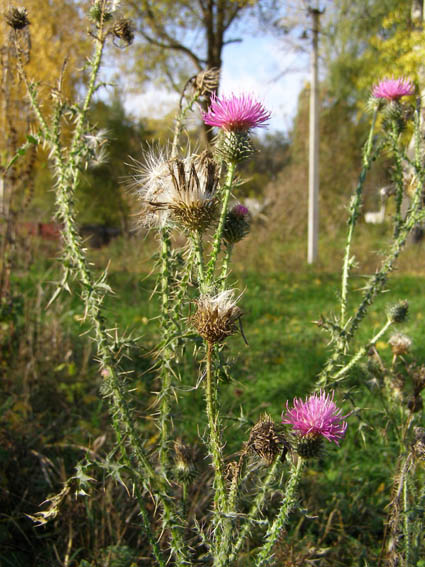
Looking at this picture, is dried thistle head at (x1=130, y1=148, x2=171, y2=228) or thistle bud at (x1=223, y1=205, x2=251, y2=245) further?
thistle bud at (x1=223, y1=205, x2=251, y2=245)

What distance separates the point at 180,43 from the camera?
12562 mm

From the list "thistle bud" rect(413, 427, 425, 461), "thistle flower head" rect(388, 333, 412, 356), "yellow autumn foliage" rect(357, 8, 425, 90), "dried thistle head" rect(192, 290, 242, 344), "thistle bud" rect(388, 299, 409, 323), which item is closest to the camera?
"dried thistle head" rect(192, 290, 242, 344)

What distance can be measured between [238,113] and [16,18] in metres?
0.97

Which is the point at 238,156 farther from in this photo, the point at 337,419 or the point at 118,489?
the point at 118,489

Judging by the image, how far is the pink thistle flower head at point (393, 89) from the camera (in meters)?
1.72

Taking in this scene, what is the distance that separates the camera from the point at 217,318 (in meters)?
1.02

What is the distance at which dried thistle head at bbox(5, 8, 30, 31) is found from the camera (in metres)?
1.68

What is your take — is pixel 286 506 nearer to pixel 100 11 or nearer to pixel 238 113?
pixel 238 113

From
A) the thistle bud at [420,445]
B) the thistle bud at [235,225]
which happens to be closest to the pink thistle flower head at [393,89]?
the thistle bud at [235,225]

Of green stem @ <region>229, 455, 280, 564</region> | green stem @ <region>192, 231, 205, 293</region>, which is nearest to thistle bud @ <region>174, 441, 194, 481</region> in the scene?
green stem @ <region>229, 455, 280, 564</region>

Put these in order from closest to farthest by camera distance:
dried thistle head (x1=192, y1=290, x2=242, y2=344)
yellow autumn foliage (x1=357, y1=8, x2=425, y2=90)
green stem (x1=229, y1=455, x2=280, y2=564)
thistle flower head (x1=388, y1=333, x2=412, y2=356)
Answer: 1. dried thistle head (x1=192, y1=290, x2=242, y2=344)
2. green stem (x1=229, y1=455, x2=280, y2=564)
3. thistle flower head (x1=388, y1=333, x2=412, y2=356)
4. yellow autumn foliage (x1=357, y1=8, x2=425, y2=90)

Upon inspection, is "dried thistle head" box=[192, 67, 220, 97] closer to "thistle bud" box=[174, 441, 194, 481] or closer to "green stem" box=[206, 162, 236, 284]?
"green stem" box=[206, 162, 236, 284]

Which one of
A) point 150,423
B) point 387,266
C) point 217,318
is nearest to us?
point 217,318

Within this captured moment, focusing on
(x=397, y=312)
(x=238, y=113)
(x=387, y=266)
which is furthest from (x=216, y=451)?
(x=397, y=312)
